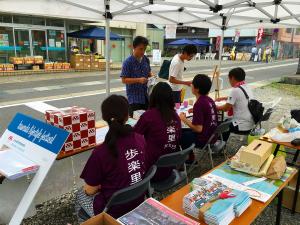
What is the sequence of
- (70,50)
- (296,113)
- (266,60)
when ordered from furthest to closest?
(266,60)
(70,50)
(296,113)

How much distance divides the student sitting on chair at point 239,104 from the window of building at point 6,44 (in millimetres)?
13128

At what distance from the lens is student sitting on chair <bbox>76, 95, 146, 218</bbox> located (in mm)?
1809

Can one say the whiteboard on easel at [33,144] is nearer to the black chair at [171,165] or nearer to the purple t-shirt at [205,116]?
the black chair at [171,165]

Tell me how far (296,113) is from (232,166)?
2173 millimetres

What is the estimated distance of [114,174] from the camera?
1.87m

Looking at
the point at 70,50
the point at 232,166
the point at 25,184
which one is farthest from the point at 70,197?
the point at 70,50

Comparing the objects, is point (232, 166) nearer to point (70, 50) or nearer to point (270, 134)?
point (270, 134)

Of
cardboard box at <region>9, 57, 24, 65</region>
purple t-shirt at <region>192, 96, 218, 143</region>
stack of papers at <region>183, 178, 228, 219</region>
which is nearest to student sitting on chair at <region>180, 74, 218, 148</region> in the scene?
purple t-shirt at <region>192, 96, 218, 143</region>

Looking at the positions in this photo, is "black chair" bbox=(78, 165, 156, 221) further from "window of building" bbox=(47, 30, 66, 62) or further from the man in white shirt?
"window of building" bbox=(47, 30, 66, 62)

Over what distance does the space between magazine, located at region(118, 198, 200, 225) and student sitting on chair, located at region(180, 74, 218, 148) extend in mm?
1663

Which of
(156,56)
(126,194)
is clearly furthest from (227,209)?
(156,56)

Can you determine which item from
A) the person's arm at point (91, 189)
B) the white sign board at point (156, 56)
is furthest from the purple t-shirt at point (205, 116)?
the white sign board at point (156, 56)

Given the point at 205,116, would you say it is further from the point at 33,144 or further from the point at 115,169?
the point at 33,144

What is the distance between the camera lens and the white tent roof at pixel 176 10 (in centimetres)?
418
